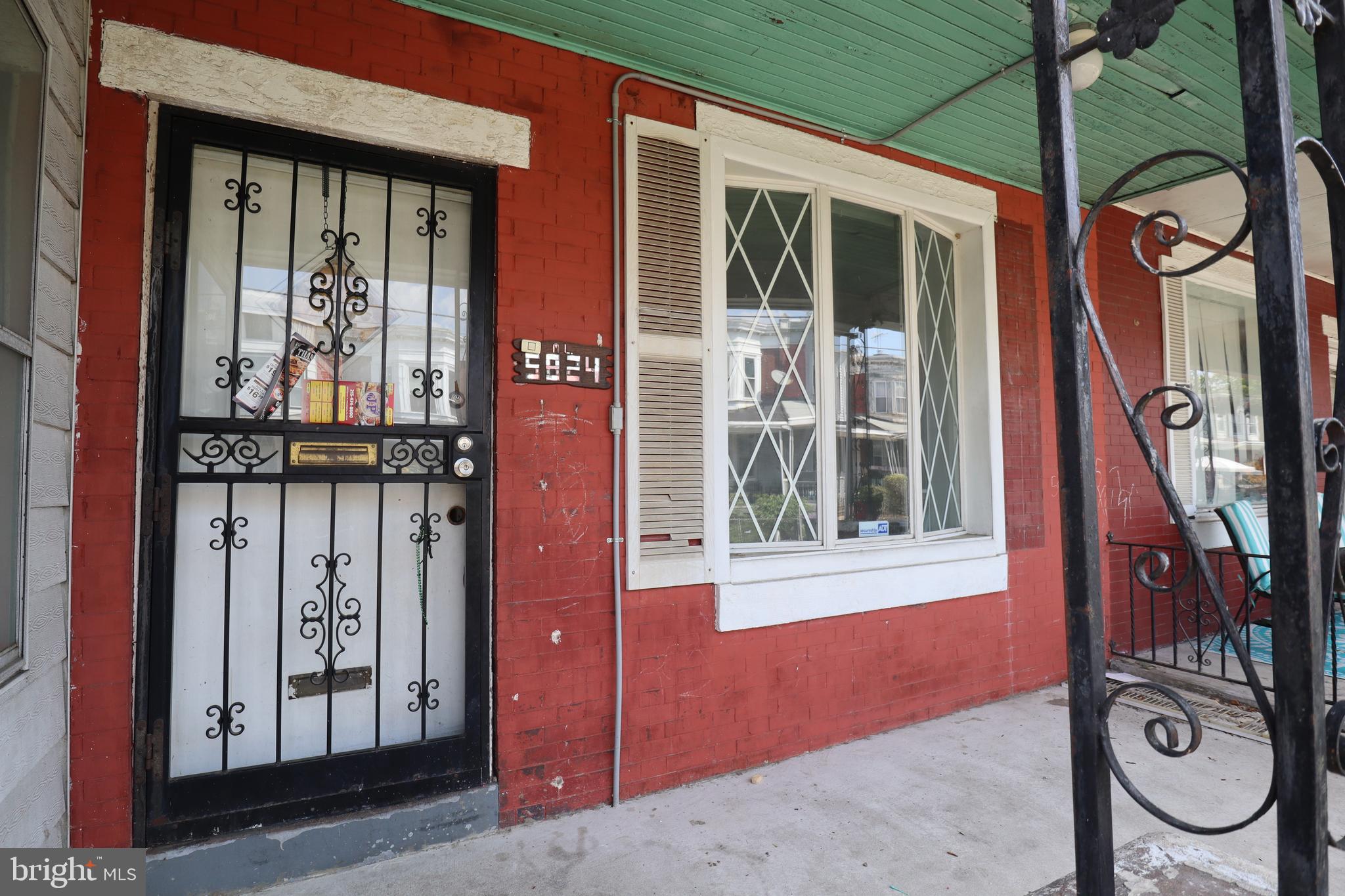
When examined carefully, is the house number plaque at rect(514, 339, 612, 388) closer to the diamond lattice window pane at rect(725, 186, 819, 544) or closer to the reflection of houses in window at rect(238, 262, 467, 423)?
the reflection of houses in window at rect(238, 262, 467, 423)

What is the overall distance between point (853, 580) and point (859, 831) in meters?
1.24

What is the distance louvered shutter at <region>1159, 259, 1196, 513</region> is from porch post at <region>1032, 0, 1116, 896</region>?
17.0 feet

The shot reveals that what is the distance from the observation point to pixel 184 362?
8.18ft

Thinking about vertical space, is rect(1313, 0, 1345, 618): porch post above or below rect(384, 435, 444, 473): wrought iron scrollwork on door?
above

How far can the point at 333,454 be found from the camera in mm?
2617

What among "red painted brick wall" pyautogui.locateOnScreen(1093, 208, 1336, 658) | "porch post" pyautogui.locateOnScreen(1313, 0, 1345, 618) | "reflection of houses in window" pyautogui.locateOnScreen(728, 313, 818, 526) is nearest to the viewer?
"porch post" pyautogui.locateOnScreen(1313, 0, 1345, 618)

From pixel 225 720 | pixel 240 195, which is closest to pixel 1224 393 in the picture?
pixel 240 195

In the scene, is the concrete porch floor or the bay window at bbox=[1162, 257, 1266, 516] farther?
the bay window at bbox=[1162, 257, 1266, 516]

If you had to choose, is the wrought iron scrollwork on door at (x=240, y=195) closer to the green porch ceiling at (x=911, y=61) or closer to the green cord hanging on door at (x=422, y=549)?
the green porch ceiling at (x=911, y=61)

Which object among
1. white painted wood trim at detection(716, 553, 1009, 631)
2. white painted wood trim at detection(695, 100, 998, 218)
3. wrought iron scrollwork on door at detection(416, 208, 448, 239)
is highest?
white painted wood trim at detection(695, 100, 998, 218)

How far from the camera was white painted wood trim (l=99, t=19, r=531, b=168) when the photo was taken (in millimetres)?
2324

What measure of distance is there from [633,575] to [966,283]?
3048 millimetres

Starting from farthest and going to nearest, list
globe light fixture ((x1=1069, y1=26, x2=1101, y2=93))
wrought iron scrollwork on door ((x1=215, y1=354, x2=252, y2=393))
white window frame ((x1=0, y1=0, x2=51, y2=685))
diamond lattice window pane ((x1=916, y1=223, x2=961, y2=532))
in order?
diamond lattice window pane ((x1=916, y1=223, x2=961, y2=532)) → globe light fixture ((x1=1069, y1=26, x2=1101, y2=93)) → wrought iron scrollwork on door ((x1=215, y1=354, x2=252, y2=393)) → white window frame ((x1=0, y1=0, x2=51, y2=685))

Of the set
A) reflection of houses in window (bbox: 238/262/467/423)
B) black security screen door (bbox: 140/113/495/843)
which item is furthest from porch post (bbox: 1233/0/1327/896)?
reflection of houses in window (bbox: 238/262/467/423)
